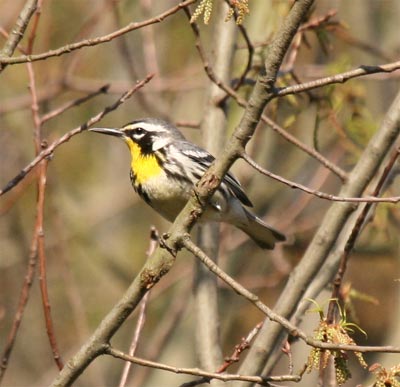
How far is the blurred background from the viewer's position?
486 cm

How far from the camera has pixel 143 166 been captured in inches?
168

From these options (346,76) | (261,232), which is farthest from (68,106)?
(261,232)

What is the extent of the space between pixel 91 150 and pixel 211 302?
5.24 meters

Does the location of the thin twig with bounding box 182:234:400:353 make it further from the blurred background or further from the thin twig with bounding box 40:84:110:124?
the blurred background

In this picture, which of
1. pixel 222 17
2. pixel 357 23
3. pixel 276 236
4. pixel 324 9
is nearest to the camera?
pixel 222 17

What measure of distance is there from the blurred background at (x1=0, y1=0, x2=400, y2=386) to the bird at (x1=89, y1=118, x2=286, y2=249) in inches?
8.3

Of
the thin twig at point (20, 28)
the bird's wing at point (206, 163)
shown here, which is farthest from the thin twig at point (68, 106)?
the bird's wing at point (206, 163)

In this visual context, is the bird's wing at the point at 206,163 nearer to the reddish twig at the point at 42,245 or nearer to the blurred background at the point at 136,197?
the blurred background at the point at 136,197

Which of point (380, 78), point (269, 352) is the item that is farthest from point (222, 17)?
point (269, 352)

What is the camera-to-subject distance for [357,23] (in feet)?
18.0

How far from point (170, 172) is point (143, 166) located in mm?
155

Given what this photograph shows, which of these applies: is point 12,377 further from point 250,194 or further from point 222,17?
point 222,17

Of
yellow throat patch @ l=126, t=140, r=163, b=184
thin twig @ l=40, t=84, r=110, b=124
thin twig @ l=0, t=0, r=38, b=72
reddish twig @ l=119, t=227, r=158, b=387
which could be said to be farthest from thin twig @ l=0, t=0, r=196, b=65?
yellow throat patch @ l=126, t=140, r=163, b=184

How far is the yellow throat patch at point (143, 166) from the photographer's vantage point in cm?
422
